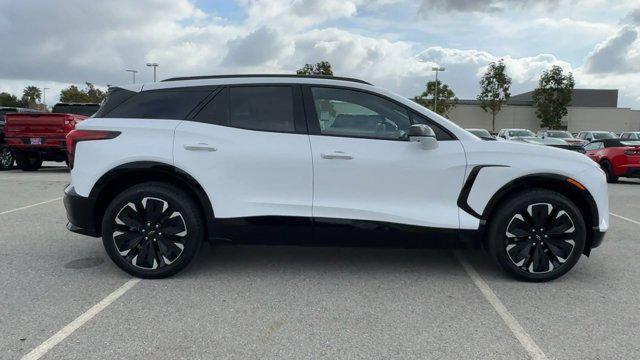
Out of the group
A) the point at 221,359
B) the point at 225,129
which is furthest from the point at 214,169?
the point at 221,359

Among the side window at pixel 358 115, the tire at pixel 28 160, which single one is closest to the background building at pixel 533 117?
the tire at pixel 28 160

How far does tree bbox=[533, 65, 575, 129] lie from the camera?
56031mm

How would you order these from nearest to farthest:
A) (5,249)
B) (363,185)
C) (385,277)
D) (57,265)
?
(363,185) < (385,277) < (57,265) < (5,249)

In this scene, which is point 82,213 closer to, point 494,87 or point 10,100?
point 494,87

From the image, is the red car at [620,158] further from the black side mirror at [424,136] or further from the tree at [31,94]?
the tree at [31,94]

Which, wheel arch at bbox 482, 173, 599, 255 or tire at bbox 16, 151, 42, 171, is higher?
wheel arch at bbox 482, 173, 599, 255

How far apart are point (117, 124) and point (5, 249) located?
7.21 feet

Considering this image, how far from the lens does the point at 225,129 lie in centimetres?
423

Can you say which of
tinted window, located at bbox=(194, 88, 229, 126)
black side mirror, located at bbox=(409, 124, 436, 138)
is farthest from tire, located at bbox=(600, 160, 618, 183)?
tinted window, located at bbox=(194, 88, 229, 126)

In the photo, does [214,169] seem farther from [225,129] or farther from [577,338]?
[577,338]

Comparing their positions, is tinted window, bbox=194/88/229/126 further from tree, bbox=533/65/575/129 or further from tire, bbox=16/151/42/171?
tree, bbox=533/65/575/129

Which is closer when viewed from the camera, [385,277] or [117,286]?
[117,286]

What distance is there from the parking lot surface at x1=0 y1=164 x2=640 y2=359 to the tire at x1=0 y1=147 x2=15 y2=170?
10.6 metres

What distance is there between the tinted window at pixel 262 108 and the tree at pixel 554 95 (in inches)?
2331
